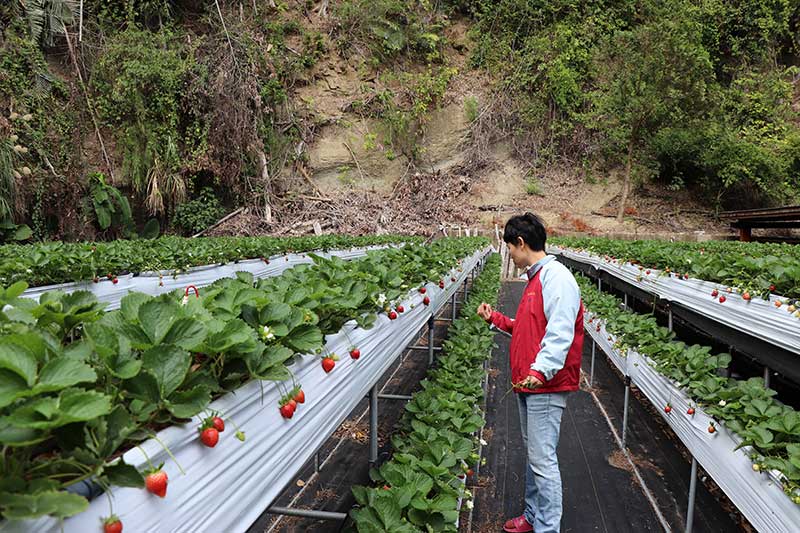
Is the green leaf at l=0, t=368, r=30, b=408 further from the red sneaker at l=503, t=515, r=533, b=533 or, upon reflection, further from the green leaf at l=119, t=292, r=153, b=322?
the red sneaker at l=503, t=515, r=533, b=533

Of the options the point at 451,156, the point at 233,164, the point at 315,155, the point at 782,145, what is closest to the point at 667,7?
the point at 782,145

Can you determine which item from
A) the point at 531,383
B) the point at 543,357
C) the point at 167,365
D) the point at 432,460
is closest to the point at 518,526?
the point at 432,460

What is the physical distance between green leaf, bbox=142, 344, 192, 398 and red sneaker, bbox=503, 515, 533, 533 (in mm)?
2284

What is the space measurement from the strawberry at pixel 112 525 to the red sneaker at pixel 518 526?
2.39 m

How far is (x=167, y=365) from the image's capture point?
1.04 m

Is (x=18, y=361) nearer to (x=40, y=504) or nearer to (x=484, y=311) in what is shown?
(x=40, y=504)

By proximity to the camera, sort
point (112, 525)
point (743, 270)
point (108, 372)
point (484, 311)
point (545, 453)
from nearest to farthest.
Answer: point (112, 525) → point (108, 372) → point (545, 453) → point (484, 311) → point (743, 270)

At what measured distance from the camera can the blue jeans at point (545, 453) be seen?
2385mm

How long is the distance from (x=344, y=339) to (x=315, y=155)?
1857 cm

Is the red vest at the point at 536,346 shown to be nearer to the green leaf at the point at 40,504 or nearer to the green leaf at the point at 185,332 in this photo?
the green leaf at the point at 185,332

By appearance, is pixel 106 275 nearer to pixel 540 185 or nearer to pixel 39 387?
pixel 39 387

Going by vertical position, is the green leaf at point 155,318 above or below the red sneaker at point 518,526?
above

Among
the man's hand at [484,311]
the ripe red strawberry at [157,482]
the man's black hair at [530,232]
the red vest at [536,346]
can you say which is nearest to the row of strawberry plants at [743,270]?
the red vest at [536,346]

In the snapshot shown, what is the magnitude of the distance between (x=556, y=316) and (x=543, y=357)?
212mm
